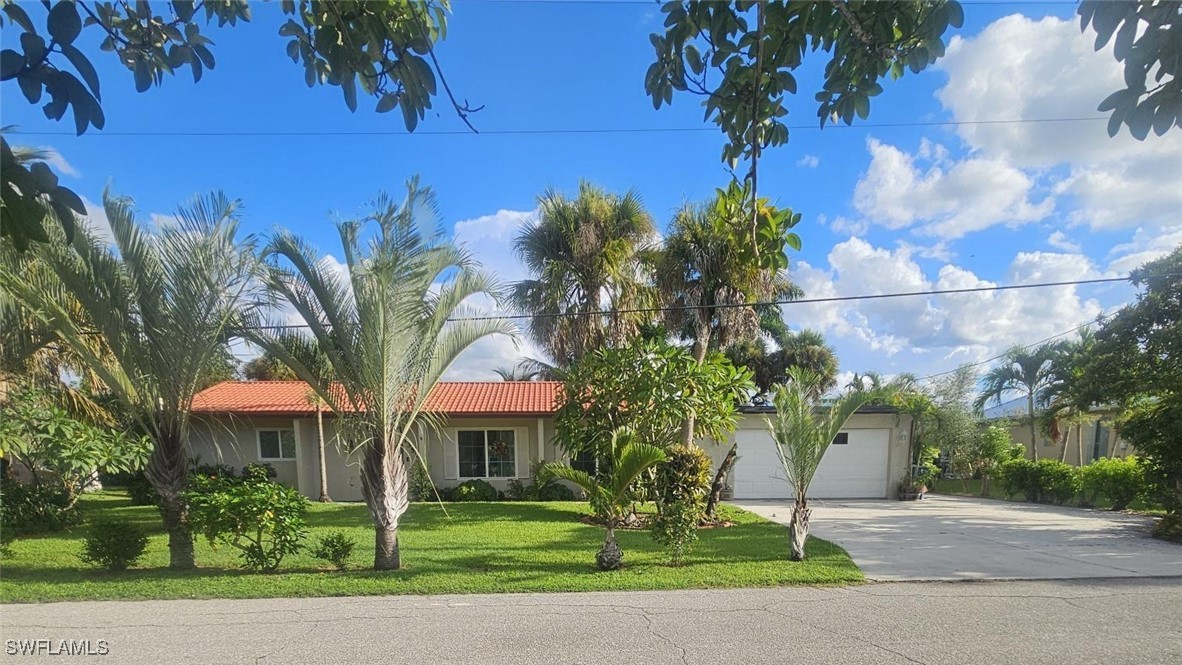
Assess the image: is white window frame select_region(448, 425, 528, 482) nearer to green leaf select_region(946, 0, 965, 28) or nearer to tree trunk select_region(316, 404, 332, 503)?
tree trunk select_region(316, 404, 332, 503)

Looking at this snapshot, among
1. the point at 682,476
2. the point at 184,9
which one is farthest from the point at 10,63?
the point at 682,476

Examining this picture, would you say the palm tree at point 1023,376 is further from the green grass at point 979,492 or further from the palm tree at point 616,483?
the palm tree at point 616,483

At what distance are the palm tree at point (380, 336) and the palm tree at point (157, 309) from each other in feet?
1.71

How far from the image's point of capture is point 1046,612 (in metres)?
5.42

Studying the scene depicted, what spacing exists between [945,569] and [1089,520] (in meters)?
7.36

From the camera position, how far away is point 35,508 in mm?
9594

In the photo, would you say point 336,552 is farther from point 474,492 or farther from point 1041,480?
point 1041,480

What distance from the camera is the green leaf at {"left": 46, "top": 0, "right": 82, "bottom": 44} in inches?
60.1

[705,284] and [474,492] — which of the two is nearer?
[705,284]

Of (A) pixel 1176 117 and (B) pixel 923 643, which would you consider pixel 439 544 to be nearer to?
(B) pixel 923 643

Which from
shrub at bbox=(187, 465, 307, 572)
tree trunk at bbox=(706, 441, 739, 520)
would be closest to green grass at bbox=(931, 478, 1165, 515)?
tree trunk at bbox=(706, 441, 739, 520)

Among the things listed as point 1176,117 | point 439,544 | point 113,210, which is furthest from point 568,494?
Answer: point 1176,117

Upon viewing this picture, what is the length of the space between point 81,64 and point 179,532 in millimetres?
7407

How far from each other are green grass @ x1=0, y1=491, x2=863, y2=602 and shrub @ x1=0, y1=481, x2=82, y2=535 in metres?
0.31
